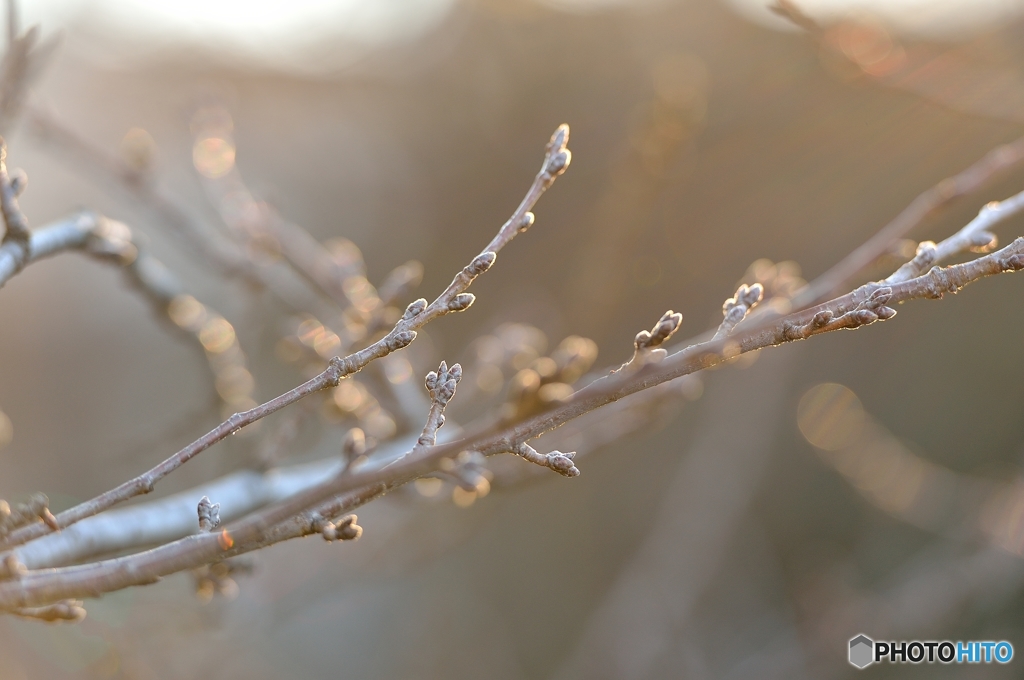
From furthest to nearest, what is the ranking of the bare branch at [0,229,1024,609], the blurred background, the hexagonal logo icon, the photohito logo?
the hexagonal logo icon
the photohito logo
the blurred background
the bare branch at [0,229,1024,609]

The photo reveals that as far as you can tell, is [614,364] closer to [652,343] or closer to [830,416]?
[830,416]

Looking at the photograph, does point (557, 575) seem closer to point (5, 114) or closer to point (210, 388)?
point (210, 388)

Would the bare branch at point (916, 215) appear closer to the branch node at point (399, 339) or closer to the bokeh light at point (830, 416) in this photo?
the branch node at point (399, 339)

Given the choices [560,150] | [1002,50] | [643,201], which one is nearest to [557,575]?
[643,201]

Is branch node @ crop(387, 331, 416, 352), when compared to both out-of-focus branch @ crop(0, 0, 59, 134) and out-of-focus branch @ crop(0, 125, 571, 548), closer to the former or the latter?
out-of-focus branch @ crop(0, 125, 571, 548)

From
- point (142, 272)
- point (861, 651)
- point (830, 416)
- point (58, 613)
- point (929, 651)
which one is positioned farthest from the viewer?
point (830, 416)

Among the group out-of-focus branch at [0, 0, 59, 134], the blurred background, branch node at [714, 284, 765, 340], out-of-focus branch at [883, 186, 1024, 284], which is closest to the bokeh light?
the blurred background

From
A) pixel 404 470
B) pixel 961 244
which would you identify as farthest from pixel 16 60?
pixel 961 244
